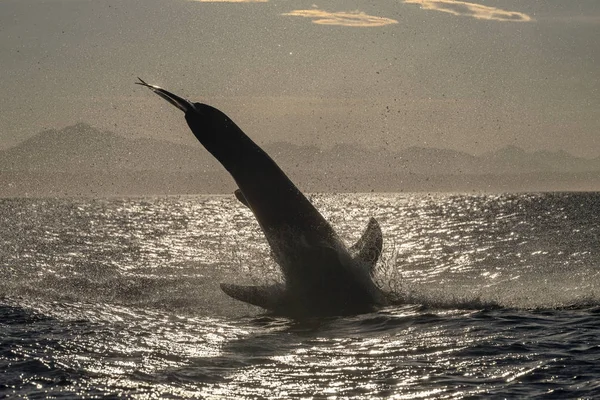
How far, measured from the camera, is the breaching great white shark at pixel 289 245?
65.9 feet

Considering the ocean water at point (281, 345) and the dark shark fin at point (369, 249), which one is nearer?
the ocean water at point (281, 345)

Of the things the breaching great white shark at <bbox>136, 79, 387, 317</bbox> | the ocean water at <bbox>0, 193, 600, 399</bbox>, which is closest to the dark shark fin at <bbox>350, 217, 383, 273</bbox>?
the breaching great white shark at <bbox>136, 79, 387, 317</bbox>

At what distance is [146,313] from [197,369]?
756 centimetres

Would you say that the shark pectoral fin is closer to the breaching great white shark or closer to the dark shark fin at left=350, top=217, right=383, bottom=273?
the breaching great white shark

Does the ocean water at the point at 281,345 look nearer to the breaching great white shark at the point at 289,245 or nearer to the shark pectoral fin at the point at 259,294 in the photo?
the shark pectoral fin at the point at 259,294

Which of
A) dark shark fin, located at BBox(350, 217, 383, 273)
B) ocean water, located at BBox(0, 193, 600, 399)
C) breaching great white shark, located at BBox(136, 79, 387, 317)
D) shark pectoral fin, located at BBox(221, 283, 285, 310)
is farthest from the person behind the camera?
dark shark fin, located at BBox(350, 217, 383, 273)

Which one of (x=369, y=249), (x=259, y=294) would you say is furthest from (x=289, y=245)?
(x=369, y=249)

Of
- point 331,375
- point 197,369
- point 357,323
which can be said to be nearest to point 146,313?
point 357,323

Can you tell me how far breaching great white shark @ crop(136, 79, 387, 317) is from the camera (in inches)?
790

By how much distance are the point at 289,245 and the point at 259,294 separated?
146 cm

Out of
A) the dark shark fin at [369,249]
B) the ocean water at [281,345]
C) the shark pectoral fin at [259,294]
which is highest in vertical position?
the dark shark fin at [369,249]

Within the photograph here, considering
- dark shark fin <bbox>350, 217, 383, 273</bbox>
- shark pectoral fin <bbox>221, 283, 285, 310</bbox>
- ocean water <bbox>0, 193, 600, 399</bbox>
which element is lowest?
ocean water <bbox>0, 193, 600, 399</bbox>

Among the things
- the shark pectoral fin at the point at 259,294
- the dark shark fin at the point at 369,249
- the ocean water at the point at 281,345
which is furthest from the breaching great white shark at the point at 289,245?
the dark shark fin at the point at 369,249

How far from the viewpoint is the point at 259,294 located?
2083cm
